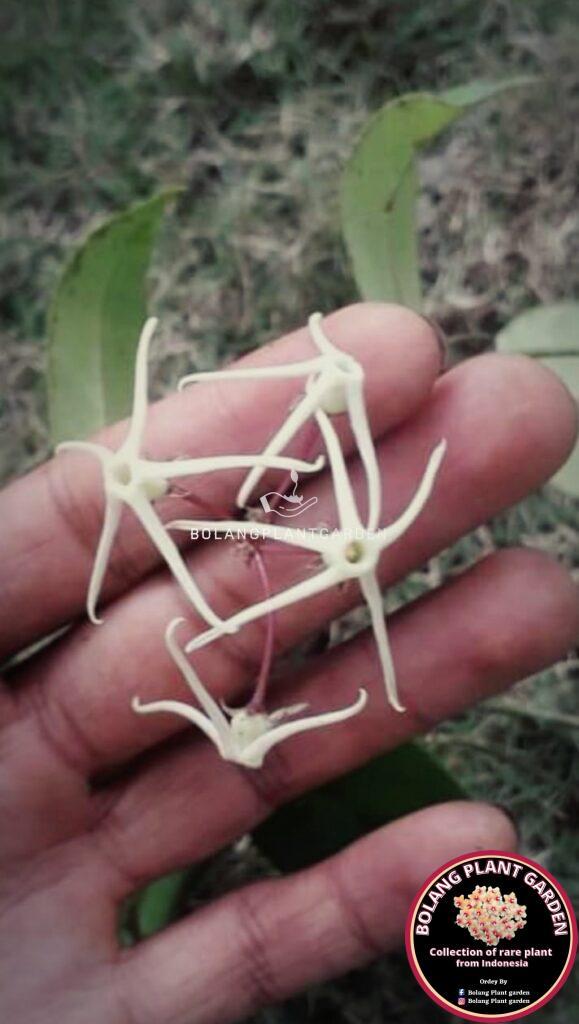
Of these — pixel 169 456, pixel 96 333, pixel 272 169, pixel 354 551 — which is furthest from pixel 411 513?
pixel 272 169

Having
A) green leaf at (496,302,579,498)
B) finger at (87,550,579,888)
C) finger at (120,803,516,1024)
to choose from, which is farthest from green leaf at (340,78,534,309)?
Result: finger at (120,803,516,1024)

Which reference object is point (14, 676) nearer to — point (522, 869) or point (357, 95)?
point (522, 869)

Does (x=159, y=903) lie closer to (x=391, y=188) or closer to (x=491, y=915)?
(x=491, y=915)

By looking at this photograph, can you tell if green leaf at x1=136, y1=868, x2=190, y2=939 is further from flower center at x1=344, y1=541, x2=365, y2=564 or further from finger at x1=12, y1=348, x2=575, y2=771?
flower center at x1=344, y1=541, x2=365, y2=564

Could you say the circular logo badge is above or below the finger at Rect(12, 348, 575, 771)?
below

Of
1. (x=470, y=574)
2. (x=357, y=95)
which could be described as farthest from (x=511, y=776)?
(x=357, y=95)
